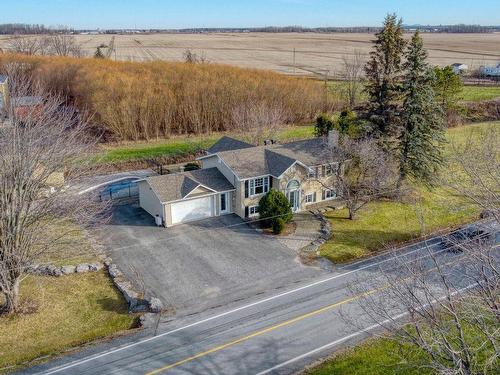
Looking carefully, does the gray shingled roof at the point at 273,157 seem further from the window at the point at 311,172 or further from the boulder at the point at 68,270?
the boulder at the point at 68,270

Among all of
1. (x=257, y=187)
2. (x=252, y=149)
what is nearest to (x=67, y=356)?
(x=257, y=187)

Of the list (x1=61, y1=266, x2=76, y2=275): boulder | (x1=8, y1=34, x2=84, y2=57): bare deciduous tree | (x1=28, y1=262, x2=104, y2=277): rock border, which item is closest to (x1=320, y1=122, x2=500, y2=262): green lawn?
(x1=28, y1=262, x2=104, y2=277): rock border

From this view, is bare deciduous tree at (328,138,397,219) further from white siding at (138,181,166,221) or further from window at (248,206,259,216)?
white siding at (138,181,166,221)

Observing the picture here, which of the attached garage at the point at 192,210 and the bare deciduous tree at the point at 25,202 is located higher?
the bare deciduous tree at the point at 25,202

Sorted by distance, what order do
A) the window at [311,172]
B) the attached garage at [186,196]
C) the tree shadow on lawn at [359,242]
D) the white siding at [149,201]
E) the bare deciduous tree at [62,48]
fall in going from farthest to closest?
the bare deciduous tree at [62,48], the window at [311,172], the white siding at [149,201], the attached garage at [186,196], the tree shadow on lawn at [359,242]

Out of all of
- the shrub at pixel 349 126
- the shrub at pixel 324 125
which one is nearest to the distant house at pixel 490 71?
the shrub at pixel 324 125

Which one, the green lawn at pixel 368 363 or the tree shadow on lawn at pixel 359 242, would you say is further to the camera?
the tree shadow on lawn at pixel 359 242

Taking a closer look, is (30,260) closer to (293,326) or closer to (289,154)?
(293,326)
